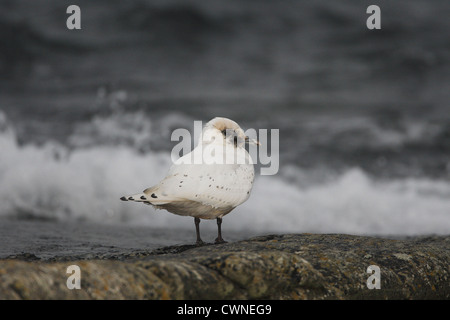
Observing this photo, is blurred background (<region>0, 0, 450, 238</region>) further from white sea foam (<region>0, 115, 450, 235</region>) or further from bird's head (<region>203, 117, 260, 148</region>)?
bird's head (<region>203, 117, 260, 148</region>)

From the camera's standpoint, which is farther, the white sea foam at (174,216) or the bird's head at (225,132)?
the white sea foam at (174,216)

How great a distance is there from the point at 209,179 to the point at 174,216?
5.04 meters

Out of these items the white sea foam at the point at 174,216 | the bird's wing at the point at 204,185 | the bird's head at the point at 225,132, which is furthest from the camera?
the white sea foam at the point at 174,216

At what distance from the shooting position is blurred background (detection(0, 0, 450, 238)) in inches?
470

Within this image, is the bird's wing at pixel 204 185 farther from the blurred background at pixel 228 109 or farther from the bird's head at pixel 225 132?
the blurred background at pixel 228 109

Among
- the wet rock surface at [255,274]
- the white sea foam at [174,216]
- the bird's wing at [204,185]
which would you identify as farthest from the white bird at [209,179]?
the white sea foam at [174,216]

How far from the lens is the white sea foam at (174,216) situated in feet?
36.3

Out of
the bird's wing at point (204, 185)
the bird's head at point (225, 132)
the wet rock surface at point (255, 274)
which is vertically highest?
the bird's head at point (225, 132)

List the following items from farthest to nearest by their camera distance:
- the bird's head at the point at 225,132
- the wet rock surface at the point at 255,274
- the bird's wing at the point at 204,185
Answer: the bird's head at the point at 225,132
the bird's wing at the point at 204,185
the wet rock surface at the point at 255,274

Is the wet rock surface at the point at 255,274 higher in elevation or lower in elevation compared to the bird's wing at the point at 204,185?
lower

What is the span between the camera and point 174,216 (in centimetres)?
1064

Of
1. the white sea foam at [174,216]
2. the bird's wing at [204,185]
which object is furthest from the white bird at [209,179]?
the white sea foam at [174,216]

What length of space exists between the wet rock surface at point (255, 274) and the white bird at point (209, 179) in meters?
0.55

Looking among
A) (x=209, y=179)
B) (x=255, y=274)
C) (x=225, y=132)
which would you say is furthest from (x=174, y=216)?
(x=255, y=274)
